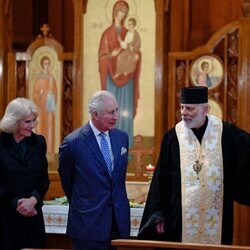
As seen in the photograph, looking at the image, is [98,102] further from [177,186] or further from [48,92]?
[48,92]

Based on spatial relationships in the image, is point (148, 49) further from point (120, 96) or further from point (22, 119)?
point (22, 119)

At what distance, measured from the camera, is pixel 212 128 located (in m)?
5.18

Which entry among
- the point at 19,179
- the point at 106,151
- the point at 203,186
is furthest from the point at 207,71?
the point at 19,179

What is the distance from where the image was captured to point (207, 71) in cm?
721

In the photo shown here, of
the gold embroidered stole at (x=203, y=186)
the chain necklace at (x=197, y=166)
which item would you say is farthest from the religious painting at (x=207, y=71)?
the chain necklace at (x=197, y=166)

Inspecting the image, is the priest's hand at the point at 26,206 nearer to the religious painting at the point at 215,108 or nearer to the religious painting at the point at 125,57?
the religious painting at the point at 125,57

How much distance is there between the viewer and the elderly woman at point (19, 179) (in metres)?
4.92

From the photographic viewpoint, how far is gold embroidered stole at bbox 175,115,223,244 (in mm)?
5086

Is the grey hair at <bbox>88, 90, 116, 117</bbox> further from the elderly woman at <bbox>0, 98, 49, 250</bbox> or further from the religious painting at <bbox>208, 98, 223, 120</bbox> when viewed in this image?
the religious painting at <bbox>208, 98, 223, 120</bbox>

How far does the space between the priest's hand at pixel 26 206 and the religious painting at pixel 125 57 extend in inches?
105

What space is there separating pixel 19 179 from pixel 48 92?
Result: 9.10 feet

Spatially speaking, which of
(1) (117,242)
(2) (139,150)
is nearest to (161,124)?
(2) (139,150)

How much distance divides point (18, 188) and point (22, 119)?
493 millimetres

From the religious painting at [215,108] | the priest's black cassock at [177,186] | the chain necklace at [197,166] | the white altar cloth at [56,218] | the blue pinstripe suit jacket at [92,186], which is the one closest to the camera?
the blue pinstripe suit jacket at [92,186]
